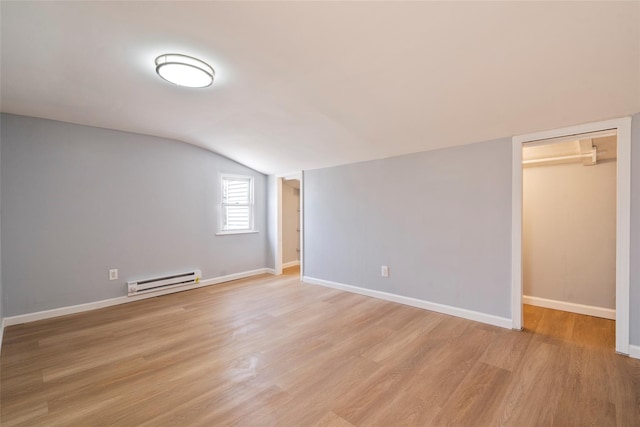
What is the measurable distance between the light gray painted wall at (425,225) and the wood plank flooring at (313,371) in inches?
18.8

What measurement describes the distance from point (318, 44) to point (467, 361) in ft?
8.85

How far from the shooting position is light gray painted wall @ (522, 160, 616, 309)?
10.2 feet

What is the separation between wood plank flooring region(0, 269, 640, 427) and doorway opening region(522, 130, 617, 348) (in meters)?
0.13

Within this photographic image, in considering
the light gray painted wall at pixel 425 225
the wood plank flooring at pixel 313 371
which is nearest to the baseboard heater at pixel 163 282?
the wood plank flooring at pixel 313 371

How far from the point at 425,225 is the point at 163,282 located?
12.6 feet

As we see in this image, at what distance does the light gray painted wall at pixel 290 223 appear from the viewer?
20.6 ft

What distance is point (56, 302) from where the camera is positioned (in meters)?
3.25

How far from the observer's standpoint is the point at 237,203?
5145mm

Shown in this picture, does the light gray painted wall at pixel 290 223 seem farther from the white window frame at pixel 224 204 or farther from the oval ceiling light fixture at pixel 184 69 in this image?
the oval ceiling light fixture at pixel 184 69

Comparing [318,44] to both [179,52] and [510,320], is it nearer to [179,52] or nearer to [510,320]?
[179,52]

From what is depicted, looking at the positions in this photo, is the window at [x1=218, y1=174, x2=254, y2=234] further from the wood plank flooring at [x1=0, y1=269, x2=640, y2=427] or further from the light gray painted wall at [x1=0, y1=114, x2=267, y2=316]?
the wood plank flooring at [x1=0, y1=269, x2=640, y2=427]

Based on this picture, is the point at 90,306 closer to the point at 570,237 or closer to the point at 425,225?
the point at 425,225

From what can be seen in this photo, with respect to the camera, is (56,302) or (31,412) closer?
(31,412)

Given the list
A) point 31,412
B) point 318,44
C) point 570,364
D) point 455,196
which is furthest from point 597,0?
point 31,412
